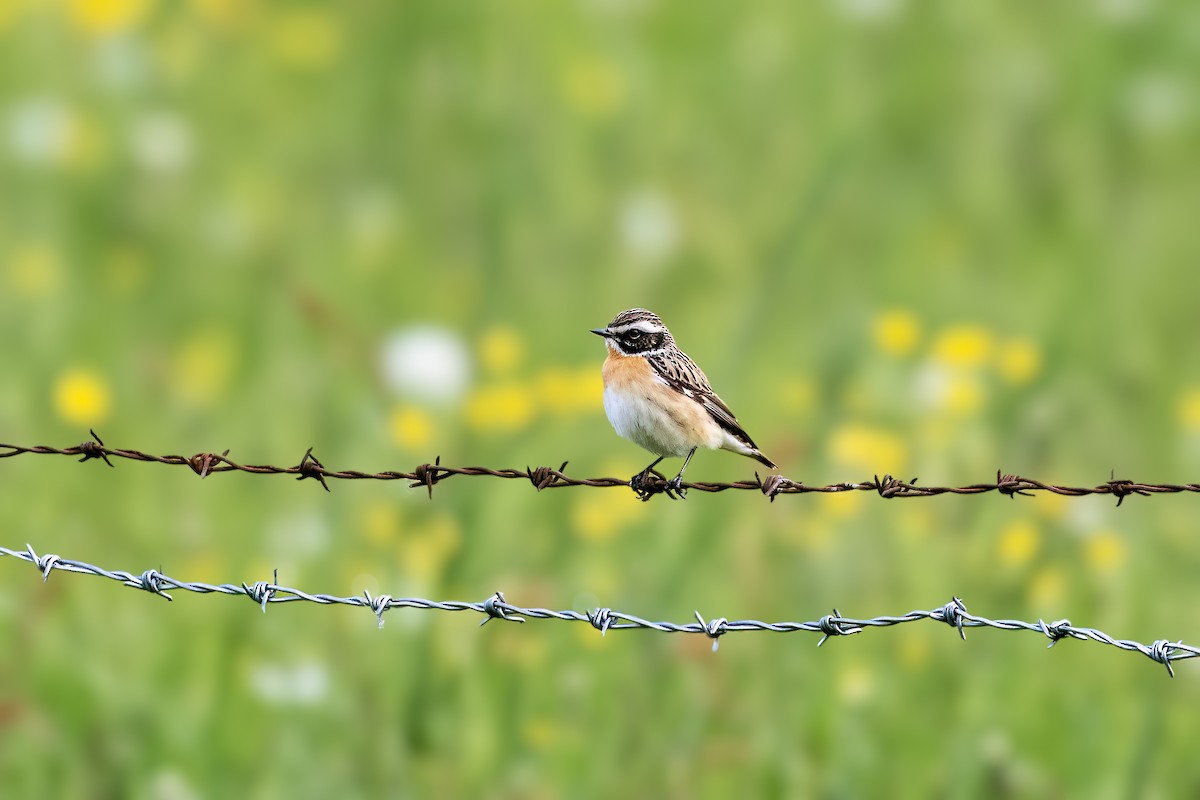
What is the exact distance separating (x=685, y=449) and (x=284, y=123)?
5.73m

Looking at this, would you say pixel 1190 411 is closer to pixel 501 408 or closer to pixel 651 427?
pixel 501 408

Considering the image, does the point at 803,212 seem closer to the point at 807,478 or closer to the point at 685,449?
the point at 807,478

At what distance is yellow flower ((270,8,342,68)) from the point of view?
12.1 m

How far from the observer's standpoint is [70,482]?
9.13 meters

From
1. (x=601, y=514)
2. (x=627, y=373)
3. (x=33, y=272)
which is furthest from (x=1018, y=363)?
(x=33, y=272)

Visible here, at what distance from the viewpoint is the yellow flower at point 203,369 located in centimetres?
993

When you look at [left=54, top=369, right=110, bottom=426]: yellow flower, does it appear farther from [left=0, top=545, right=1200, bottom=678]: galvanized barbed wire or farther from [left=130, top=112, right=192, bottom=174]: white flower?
[left=0, top=545, right=1200, bottom=678]: galvanized barbed wire

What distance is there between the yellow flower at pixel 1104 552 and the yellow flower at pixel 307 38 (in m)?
6.18

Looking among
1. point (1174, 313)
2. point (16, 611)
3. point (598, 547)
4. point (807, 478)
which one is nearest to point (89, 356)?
point (16, 611)

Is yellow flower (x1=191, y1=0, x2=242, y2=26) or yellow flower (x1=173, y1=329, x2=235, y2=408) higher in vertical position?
yellow flower (x1=191, y1=0, x2=242, y2=26)

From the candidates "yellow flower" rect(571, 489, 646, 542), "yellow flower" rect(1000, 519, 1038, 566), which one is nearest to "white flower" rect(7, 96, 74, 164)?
"yellow flower" rect(571, 489, 646, 542)

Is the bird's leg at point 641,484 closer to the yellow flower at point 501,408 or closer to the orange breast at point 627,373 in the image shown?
the orange breast at point 627,373

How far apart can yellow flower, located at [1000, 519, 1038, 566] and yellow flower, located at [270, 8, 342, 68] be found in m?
5.89

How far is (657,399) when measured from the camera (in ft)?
23.1
